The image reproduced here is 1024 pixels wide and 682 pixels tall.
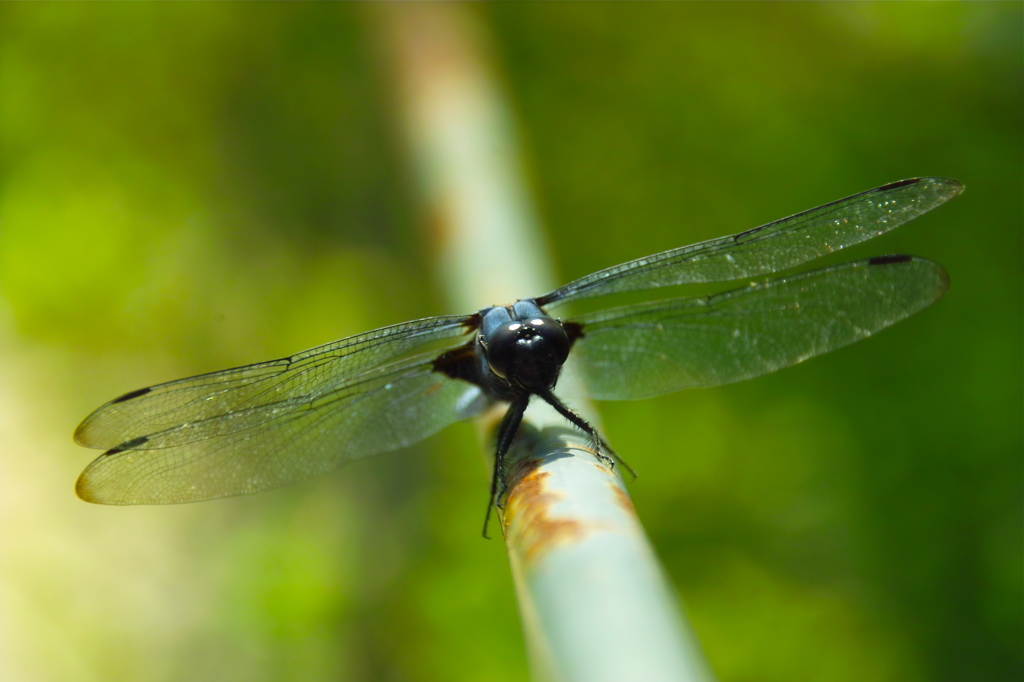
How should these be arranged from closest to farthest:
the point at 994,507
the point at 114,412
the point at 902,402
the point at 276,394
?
the point at 114,412, the point at 276,394, the point at 994,507, the point at 902,402

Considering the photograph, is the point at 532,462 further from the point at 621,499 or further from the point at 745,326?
the point at 745,326

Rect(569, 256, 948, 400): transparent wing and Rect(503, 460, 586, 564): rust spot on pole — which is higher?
Rect(569, 256, 948, 400): transparent wing

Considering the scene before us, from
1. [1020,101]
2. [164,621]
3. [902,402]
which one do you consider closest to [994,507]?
[902,402]

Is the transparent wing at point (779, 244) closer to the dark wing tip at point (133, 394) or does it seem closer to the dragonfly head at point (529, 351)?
the dragonfly head at point (529, 351)

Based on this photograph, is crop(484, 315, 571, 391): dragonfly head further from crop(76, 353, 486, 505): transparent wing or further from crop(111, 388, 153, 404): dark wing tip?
crop(111, 388, 153, 404): dark wing tip

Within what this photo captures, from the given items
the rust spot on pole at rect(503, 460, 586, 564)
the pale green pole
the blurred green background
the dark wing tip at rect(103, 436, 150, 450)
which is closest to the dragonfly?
the dark wing tip at rect(103, 436, 150, 450)

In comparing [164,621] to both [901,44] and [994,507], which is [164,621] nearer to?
[994,507]

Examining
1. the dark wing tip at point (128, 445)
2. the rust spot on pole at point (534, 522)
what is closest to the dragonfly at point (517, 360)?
the dark wing tip at point (128, 445)
